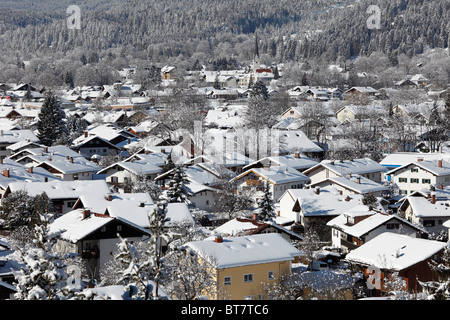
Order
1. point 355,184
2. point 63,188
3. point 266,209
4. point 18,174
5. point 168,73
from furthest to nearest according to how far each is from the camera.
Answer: point 168,73 < point 18,174 < point 355,184 < point 63,188 < point 266,209

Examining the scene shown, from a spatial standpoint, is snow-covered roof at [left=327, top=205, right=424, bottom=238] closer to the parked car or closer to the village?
the village

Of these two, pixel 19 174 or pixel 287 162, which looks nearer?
pixel 19 174

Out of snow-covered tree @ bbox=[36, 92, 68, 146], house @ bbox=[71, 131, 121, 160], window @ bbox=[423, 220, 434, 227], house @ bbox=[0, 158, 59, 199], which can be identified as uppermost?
snow-covered tree @ bbox=[36, 92, 68, 146]

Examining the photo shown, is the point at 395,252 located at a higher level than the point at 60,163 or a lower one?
lower

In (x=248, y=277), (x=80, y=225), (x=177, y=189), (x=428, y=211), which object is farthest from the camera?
(x=177, y=189)

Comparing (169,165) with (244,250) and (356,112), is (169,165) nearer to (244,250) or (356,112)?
(244,250)

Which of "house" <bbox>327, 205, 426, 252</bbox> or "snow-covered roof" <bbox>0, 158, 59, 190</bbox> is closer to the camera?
"house" <bbox>327, 205, 426, 252</bbox>

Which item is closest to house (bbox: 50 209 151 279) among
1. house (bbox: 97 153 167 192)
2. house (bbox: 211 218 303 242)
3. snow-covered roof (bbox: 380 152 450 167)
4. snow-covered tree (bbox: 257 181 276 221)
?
house (bbox: 211 218 303 242)

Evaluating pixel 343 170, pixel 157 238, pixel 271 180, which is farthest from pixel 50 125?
pixel 157 238
